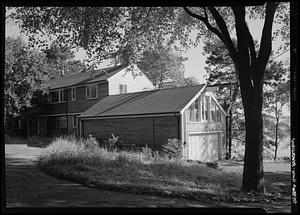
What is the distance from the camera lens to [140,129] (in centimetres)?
1683

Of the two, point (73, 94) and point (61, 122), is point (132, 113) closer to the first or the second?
point (73, 94)

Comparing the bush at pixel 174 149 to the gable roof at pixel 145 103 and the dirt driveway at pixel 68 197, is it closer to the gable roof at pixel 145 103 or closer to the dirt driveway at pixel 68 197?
the gable roof at pixel 145 103

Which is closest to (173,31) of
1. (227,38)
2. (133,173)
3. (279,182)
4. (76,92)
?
(227,38)

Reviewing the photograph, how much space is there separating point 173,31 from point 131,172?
4866mm

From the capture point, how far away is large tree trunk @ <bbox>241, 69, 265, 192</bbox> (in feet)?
24.2

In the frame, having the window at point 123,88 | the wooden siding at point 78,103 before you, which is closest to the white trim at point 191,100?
the window at point 123,88

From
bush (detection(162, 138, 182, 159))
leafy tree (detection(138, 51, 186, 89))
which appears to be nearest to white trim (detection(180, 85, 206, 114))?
bush (detection(162, 138, 182, 159))

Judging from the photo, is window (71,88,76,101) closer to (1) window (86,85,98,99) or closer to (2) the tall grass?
(1) window (86,85,98,99)

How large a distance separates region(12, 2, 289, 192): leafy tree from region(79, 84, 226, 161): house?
19.6 feet

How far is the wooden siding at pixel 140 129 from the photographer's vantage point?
1566cm

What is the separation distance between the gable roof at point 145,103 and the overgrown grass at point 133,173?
467cm
